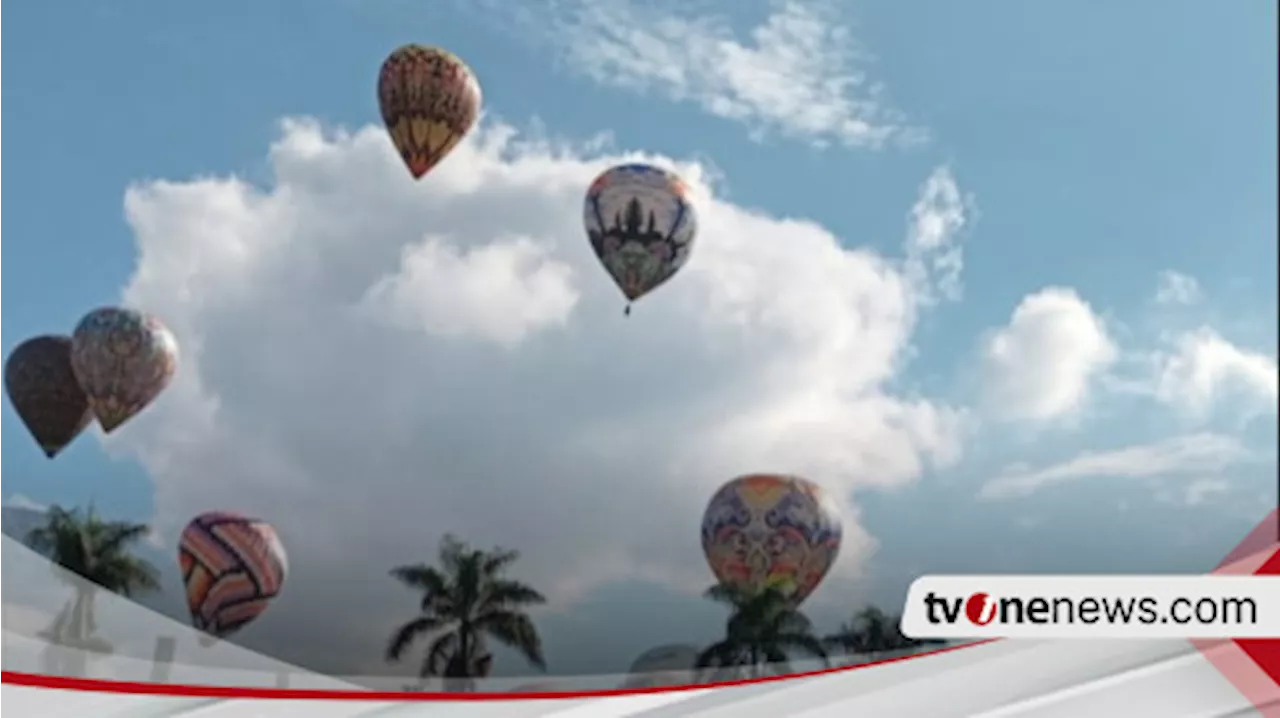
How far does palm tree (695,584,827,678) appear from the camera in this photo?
28.4m

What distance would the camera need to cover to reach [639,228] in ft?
90.1

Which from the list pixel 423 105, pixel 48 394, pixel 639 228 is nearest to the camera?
pixel 423 105

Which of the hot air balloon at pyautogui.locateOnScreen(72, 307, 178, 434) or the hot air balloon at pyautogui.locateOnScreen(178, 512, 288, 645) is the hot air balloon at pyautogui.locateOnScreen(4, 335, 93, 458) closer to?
the hot air balloon at pyautogui.locateOnScreen(72, 307, 178, 434)

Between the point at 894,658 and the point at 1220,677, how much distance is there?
1387 mm

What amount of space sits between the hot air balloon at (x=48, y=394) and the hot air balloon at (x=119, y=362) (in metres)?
0.85

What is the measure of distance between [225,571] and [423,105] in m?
10.9

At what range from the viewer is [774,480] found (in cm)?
2848

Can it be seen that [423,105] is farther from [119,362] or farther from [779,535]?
[779,535]

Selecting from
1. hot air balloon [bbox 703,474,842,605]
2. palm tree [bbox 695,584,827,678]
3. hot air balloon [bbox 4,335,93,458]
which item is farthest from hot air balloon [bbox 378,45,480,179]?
palm tree [bbox 695,584,827,678]

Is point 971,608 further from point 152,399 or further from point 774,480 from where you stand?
point 152,399

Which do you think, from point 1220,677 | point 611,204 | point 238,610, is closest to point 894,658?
point 1220,677

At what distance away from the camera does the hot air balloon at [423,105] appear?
87.4ft

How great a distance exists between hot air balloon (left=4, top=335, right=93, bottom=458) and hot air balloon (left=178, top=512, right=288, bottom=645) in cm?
369

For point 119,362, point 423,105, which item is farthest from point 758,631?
point 119,362
